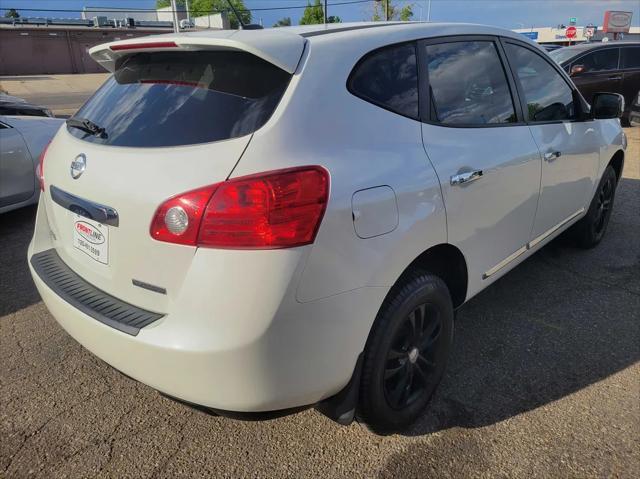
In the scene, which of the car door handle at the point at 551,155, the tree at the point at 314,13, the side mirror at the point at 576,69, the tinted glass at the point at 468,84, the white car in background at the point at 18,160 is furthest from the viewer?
the tree at the point at 314,13

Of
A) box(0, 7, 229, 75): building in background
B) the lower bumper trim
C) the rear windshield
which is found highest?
the rear windshield

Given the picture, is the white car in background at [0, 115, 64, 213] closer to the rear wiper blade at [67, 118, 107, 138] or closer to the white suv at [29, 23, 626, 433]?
the white suv at [29, 23, 626, 433]

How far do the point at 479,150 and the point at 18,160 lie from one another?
4297 mm

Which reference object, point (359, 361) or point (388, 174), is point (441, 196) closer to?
point (388, 174)

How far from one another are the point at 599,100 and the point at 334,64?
268cm

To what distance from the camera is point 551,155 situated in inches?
119

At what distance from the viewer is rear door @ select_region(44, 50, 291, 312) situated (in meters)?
1.69

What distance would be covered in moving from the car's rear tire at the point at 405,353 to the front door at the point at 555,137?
1.15m

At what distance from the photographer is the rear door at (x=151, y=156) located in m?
1.69

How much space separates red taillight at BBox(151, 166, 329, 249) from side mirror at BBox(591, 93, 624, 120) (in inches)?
116

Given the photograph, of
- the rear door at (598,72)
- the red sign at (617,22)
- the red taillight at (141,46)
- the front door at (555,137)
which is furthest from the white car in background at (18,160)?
the red sign at (617,22)

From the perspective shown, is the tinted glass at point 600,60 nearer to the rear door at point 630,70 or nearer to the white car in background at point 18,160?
the rear door at point 630,70

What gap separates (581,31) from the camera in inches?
2283

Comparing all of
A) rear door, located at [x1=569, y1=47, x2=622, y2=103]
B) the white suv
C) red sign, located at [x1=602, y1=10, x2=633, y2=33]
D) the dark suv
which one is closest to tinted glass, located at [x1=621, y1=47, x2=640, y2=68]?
the dark suv
